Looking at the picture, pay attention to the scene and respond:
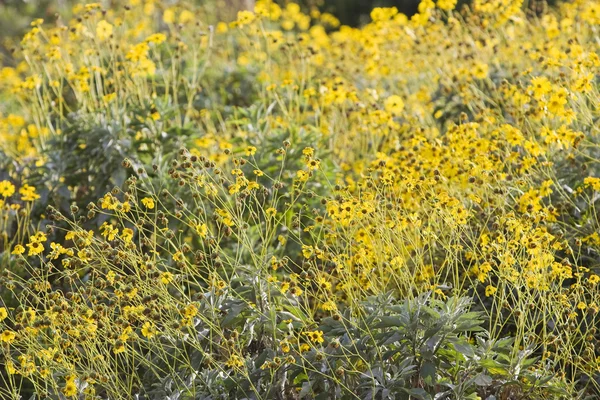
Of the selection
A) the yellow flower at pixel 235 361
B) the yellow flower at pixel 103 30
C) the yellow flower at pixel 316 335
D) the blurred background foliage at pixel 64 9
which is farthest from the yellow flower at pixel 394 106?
the blurred background foliage at pixel 64 9

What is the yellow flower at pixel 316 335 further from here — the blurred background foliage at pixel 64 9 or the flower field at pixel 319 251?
the blurred background foliage at pixel 64 9

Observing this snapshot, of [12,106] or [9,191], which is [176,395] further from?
[12,106]

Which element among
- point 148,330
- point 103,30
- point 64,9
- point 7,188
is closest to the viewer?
point 148,330

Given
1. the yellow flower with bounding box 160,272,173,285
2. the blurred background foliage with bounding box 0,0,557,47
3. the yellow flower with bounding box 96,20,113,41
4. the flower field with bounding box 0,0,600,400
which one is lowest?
the blurred background foliage with bounding box 0,0,557,47

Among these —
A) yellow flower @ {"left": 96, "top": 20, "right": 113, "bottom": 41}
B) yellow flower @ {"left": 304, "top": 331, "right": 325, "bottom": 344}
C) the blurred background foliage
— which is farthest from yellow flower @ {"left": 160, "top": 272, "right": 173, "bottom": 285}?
the blurred background foliage

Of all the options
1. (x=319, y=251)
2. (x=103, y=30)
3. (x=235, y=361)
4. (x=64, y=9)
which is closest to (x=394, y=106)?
(x=103, y=30)

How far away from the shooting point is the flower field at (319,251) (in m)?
2.97

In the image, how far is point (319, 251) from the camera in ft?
9.60

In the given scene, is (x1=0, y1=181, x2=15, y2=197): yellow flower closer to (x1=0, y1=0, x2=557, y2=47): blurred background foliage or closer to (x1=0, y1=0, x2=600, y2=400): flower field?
(x1=0, y1=0, x2=600, y2=400): flower field

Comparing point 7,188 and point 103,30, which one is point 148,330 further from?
point 103,30

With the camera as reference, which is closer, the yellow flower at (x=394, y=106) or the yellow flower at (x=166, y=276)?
the yellow flower at (x=166, y=276)

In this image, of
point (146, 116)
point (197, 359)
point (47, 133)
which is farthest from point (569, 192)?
point (47, 133)

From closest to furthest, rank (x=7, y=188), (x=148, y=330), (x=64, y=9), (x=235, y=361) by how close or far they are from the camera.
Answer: (x=235, y=361)
(x=148, y=330)
(x=7, y=188)
(x=64, y=9)

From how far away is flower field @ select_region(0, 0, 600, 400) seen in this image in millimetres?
2969
